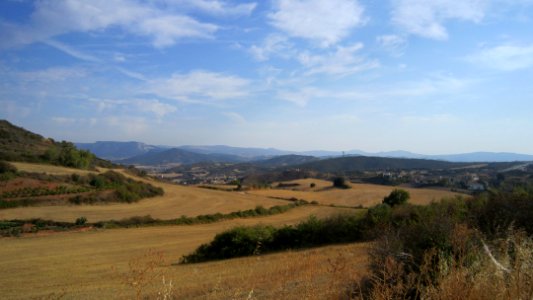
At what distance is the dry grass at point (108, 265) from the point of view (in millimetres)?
12891

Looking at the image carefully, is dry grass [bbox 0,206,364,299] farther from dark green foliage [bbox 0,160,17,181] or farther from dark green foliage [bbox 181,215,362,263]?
dark green foliage [bbox 0,160,17,181]

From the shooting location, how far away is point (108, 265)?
2056cm

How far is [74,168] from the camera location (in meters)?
58.4

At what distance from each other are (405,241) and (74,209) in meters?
38.9

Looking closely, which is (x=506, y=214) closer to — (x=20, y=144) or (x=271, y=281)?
(x=271, y=281)

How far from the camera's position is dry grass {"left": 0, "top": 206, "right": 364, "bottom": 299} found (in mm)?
12891

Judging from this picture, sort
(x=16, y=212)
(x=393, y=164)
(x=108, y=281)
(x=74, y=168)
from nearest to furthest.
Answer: (x=108, y=281) < (x=16, y=212) < (x=74, y=168) < (x=393, y=164)

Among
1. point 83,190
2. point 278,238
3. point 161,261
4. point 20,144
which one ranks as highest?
point 20,144

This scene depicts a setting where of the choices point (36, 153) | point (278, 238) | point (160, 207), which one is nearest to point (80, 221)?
Answer: point (160, 207)

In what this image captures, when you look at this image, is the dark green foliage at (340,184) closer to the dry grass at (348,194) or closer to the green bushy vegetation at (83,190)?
the dry grass at (348,194)

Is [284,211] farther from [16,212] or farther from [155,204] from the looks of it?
[16,212]

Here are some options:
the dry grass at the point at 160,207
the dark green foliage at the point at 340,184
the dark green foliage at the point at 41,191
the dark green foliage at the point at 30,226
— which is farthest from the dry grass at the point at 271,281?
the dark green foliage at the point at 340,184

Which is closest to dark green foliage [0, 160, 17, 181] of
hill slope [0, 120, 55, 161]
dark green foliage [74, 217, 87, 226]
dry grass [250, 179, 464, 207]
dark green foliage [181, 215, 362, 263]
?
hill slope [0, 120, 55, 161]

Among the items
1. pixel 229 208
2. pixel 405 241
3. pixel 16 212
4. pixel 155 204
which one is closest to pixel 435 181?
pixel 229 208
